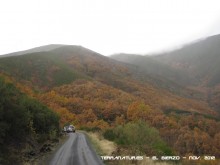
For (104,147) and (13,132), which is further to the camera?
(104,147)

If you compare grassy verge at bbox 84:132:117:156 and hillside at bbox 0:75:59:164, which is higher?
hillside at bbox 0:75:59:164

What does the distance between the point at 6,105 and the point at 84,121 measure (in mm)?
114614

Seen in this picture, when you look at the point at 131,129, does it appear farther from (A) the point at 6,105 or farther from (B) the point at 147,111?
(B) the point at 147,111

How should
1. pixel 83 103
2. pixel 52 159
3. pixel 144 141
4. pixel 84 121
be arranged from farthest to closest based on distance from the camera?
pixel 83 103 → pixel 84 121 → pixel 144 141 → pixel 52 159

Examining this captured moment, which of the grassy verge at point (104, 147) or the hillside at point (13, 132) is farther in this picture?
the grassy verge at point (104, 147)

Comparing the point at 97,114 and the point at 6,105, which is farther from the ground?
the point at 6,105

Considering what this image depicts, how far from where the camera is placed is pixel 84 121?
13562 centimetres

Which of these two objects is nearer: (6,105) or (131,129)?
(6,105)

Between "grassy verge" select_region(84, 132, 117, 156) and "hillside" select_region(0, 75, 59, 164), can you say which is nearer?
"hillside" select_region(0, 75, 59, 164)

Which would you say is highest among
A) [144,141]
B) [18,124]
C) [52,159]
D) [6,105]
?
[6,105]

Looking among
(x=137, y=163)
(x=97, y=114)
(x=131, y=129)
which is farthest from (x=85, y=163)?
(x=97, y=114)

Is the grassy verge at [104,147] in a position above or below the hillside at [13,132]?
below

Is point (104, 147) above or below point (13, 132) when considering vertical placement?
below

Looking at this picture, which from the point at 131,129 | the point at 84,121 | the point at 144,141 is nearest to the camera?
the point at 144,141
